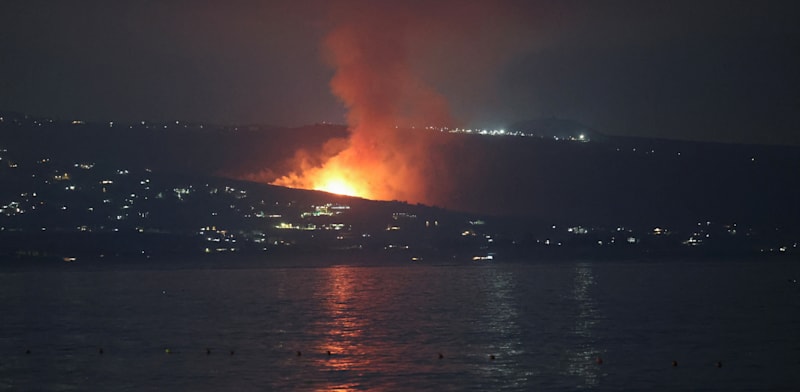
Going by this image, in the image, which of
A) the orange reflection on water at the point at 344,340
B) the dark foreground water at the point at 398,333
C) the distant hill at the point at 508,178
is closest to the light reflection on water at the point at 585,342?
the dark foreground water at the point at 398,333

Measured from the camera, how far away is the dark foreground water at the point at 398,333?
34.3 metres

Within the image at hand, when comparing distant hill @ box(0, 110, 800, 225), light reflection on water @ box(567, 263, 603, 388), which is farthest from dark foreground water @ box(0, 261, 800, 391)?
distant hill @ box(0, 110, 800, 225)

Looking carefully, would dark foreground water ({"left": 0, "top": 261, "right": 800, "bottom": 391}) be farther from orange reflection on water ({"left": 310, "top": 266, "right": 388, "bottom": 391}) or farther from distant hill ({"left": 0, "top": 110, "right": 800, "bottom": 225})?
distant hill ({"left": 0, "top": 110, "right": 800, "bottom": 225})

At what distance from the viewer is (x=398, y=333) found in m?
46.4

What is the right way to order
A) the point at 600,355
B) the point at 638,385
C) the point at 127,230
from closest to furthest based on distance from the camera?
the point at 638,385, the point at 600,355, the point at 127,230

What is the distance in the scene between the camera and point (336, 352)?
4044cm

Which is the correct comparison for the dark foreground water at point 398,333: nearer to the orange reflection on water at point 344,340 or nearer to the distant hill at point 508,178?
the orange reflection on water at point 344,340

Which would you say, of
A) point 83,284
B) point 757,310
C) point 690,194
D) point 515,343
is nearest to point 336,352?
point 515,343

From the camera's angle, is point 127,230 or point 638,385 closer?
point 638,385

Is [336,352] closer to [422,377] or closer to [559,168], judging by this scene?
[422,377]

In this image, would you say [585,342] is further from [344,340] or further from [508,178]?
[508,178]

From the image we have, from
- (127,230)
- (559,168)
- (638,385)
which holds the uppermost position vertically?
(559,168)

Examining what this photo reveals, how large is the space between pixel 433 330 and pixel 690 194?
151408mm

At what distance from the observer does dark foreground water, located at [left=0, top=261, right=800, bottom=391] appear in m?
34.3
